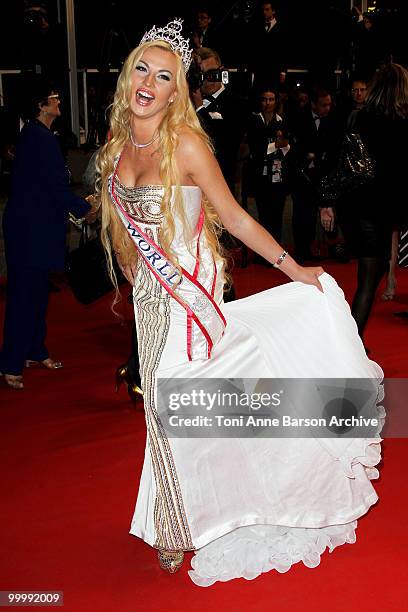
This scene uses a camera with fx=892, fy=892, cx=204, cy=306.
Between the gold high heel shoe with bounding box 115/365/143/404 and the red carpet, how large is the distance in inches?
2.8

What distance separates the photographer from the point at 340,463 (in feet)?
9.64

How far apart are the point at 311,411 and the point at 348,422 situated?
0.16 m

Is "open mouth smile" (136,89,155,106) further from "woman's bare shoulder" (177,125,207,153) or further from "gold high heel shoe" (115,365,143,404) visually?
"gold high heel shoe" (115,365,143,404)

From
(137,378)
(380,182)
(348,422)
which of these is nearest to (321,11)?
(380,182)

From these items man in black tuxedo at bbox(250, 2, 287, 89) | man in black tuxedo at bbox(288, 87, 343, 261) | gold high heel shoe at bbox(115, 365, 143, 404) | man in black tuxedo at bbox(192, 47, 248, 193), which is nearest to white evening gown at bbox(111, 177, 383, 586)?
gold high heel shoe at bbox(115, 365, 143, 404)

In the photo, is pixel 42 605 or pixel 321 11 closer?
pixel 42 605

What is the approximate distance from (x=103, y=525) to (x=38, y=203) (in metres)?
2.11

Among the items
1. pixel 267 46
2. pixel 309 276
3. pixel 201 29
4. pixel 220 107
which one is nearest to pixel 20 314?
pixel 220 107

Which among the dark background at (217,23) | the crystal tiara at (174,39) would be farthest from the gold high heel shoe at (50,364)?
the dark background at (217,23)

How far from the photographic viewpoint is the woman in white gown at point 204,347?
281cm

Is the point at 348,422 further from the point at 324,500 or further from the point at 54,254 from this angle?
the point at 54,254

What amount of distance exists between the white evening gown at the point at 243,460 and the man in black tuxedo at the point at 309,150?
16.8ft

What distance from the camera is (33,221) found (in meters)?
4.82

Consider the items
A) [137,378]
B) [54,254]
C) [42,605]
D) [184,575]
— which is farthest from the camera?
[54,254]
